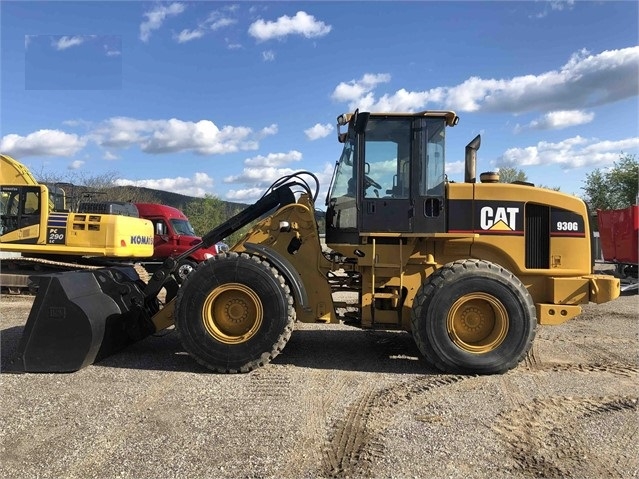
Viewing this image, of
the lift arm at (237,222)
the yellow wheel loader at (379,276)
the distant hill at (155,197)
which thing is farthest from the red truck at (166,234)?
the distant hill at (155,197)

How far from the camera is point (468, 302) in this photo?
543 cm

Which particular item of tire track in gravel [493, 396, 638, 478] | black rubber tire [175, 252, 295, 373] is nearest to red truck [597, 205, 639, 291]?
tire track in gravel [493, 396, 638, 478]

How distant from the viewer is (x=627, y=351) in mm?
6574

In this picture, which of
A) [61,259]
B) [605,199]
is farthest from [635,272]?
[605,199]

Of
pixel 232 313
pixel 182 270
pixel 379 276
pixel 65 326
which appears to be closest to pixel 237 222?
pixel 182 270

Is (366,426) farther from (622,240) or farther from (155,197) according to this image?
(155,197)

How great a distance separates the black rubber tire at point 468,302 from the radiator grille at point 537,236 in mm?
638

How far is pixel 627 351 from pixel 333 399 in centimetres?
449

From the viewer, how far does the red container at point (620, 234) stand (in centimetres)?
1359

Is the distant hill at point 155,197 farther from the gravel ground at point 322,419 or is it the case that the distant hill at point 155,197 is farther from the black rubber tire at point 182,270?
the gravel ground at point 322,419

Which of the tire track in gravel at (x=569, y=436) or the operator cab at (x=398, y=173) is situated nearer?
the tire track in gravel at (x=569, y=436)

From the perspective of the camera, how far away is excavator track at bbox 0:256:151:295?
40.7 feet

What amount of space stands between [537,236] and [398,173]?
1854mm

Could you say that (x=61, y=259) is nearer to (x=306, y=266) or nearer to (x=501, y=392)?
(x=306, y=266)
